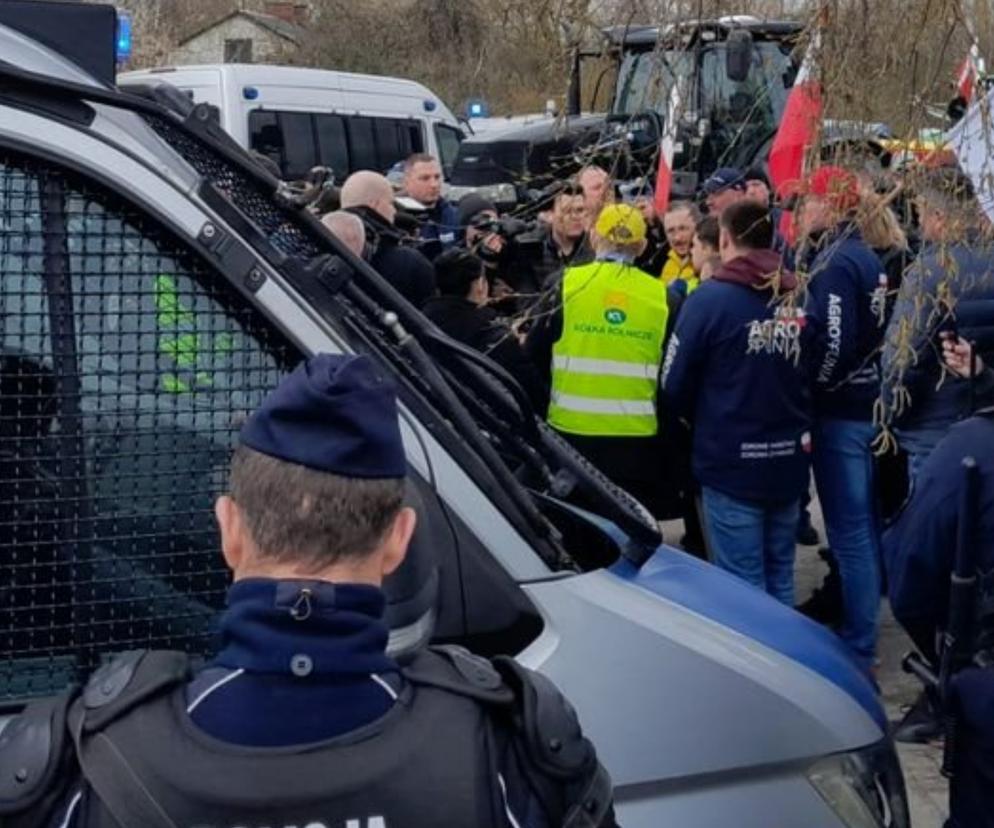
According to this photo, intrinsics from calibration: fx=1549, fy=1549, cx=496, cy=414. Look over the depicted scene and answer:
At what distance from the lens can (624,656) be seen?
2.53 meters

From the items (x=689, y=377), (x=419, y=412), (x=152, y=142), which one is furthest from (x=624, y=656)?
(x=689, y=377)

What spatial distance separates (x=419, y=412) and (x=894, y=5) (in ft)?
7.45

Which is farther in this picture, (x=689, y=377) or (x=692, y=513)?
(x=692, y=513)

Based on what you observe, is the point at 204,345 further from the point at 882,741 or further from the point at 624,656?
the point at 882,741

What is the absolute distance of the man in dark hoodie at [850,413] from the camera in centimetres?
563

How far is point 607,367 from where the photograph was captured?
5.68 m

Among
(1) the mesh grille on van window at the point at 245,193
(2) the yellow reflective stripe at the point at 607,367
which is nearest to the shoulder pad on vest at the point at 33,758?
(1) the mesh grille on van window at the point at 245,193

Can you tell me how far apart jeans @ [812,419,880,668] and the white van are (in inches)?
427

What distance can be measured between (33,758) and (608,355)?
4.22 m

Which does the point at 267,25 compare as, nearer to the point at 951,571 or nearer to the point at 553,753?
the point at 951,571

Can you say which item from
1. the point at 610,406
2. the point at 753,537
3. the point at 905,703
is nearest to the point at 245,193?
the point at 610,406

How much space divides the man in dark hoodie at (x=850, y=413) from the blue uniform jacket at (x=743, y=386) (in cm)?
18

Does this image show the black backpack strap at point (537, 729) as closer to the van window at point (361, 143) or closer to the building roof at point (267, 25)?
the van window at point (361, 143)

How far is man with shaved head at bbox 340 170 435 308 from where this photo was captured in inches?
251
